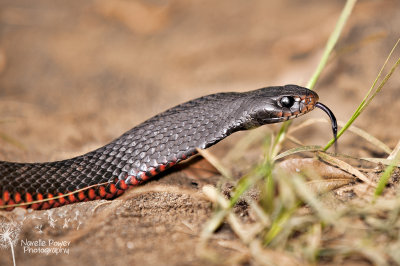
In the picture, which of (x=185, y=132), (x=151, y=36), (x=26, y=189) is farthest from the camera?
(x=151, y=36)

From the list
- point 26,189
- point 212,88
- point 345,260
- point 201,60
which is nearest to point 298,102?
point 345,260

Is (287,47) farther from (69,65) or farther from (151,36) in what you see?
(69,65)

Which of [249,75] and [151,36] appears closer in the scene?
[249,75]

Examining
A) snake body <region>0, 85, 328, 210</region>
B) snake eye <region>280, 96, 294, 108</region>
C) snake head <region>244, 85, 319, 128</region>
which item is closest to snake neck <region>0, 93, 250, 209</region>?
snake body <region>0, 85, 328, 210</region>

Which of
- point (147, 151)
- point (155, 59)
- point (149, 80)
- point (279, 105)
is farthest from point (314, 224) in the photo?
point (155, 59)

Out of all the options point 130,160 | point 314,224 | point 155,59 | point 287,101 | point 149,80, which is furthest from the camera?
point 155,59

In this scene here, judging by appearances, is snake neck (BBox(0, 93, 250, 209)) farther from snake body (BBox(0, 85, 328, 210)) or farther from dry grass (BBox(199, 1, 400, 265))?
dry grass (BBox(199, 1, 400, 265))

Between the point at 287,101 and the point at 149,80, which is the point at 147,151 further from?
the point at 149,80
